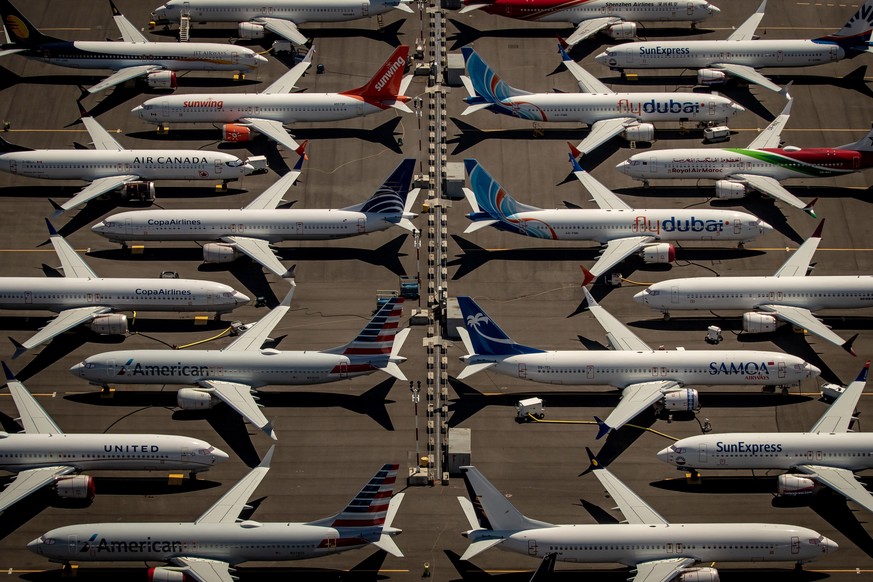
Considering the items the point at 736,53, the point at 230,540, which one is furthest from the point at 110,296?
the point at 736,53

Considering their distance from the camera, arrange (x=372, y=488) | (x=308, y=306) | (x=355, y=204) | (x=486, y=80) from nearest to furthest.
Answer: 1. (x=372, y=488)
2. (x=308, y=306)
3. (x=355, y=204)
4. (x=486, y=80)

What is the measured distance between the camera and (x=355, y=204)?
15275 cm

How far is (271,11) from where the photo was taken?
582 ft

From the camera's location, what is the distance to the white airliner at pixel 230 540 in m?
113

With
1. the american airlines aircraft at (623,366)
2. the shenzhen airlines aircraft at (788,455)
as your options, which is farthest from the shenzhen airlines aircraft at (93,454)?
the shenzhen airlines aircraft at (788,455)

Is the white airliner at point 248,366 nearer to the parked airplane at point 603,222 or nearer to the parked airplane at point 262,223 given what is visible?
the parked airplane at point 262,223

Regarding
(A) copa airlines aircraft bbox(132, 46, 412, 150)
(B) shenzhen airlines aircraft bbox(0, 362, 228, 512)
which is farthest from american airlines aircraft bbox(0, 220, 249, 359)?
(A) copa airlines aircraft bbox(132, 46, 412, 150)

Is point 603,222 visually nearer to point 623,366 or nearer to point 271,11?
point 623,366

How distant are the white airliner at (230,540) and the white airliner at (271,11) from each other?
79.4 meters

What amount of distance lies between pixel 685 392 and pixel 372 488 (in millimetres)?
32051

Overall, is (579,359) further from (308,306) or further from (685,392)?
(308,306)

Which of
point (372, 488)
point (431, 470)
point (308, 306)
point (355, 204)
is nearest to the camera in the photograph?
point (372, 488)

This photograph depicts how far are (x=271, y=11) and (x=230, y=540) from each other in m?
83.3

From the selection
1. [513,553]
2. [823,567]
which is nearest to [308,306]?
[513,553]
